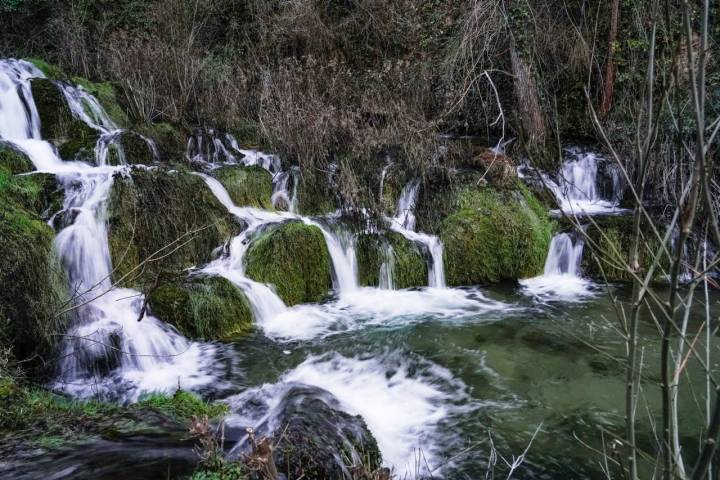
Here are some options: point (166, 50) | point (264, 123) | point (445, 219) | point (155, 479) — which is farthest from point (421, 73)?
point (155, 479)

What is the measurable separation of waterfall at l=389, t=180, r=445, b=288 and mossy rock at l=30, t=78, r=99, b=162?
15.4 ft

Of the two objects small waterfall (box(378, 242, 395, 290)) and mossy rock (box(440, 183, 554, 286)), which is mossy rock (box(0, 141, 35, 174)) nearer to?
small waterfall (box(378, 242, 395, 290))

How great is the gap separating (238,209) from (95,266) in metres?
2.18

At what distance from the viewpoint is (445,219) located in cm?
718

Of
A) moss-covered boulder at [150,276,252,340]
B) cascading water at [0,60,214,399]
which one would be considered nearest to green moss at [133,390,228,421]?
cascading water at [0,60,214,399]

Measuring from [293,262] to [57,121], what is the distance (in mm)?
4736

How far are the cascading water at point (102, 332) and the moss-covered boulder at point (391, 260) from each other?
95.9 inches

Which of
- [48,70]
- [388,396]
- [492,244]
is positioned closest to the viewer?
[388,396]

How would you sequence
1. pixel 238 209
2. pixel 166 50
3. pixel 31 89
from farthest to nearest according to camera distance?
pixel 166 50, pixel 31 89, pixel 238 209

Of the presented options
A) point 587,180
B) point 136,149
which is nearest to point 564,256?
point 587,180

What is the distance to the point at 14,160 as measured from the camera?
20.7ft

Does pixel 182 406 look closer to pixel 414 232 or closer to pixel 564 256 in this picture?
pixel 414 232

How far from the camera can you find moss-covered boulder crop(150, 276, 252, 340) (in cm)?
512

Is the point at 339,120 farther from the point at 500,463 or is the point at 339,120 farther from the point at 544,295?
the point at 500,463
